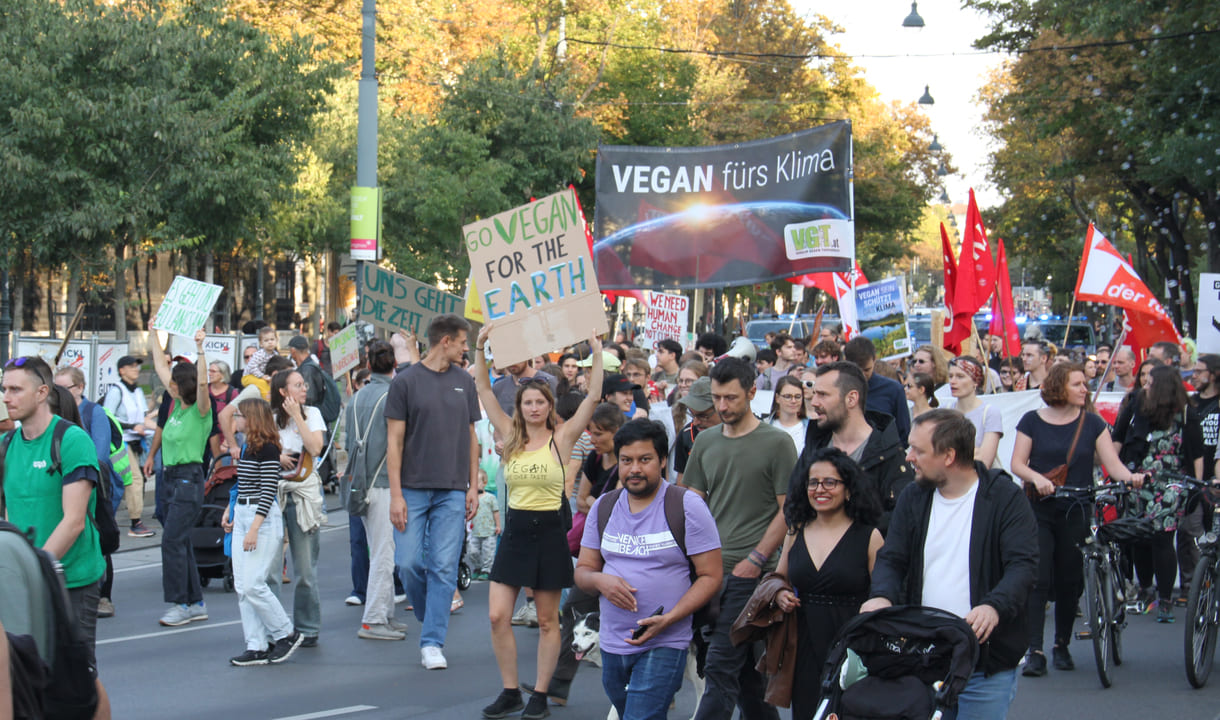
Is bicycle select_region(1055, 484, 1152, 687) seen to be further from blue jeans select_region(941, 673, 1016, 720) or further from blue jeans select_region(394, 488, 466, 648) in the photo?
blue jeans select_region(394, 488, 466, 648)

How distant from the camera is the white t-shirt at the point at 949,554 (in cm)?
439

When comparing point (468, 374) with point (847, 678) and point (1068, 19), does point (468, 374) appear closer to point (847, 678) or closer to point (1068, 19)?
point (847, 678)

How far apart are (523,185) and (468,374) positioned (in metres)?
25.6

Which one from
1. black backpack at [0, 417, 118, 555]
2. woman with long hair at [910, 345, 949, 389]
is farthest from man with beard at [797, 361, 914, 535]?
woman with long hair at [910, 345, 949, 389]

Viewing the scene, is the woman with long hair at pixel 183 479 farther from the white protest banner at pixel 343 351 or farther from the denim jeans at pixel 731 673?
the denim jeans at pixel 731 673

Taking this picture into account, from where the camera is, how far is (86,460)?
557 centimetres

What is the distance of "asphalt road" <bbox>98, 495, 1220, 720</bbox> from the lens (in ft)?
22.1

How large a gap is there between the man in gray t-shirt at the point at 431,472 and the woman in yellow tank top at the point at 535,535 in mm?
878

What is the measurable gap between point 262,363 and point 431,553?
5996mm

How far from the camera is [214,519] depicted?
9.87 m

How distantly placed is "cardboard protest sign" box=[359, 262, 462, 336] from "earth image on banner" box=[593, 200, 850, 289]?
4467mm

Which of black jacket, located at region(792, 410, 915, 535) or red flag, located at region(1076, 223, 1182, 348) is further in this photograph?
red flag, located at region(1076, 223, 1182, 348)

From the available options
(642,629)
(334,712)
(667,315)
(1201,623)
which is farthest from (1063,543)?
(667,315)

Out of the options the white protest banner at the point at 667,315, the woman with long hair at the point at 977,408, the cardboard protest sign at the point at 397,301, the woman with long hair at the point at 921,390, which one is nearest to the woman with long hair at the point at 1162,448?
the woman with long hair at the point at 977,408
